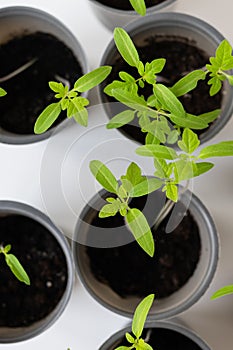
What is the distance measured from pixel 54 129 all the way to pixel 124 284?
0.31 meters

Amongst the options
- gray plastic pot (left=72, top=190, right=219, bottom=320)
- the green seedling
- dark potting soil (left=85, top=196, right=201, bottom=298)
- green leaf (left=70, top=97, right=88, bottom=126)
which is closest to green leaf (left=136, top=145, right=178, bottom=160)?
the green seedling

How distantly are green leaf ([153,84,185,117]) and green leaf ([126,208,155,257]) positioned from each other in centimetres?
14

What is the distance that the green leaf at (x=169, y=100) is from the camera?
0.88 m

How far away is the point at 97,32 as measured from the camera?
1.20m

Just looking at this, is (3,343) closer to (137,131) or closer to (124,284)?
(124,284)

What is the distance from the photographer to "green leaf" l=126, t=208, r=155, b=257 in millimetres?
883

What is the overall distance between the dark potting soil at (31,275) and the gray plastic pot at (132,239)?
7 centimetres

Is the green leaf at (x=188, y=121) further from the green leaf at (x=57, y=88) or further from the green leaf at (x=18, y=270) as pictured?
the green leaf at (x=18, y=270)

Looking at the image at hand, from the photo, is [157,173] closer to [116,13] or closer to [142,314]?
[142,314]

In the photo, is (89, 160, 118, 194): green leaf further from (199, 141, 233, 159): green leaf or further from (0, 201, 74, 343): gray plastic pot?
(0, 201, 74, 343): gray plastic pot

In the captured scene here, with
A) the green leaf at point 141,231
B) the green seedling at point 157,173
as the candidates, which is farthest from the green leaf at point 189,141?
the green leaf at point 141,231

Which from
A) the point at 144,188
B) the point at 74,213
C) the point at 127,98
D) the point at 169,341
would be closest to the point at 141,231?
→ the point at 144,188

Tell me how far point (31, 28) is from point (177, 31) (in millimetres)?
247

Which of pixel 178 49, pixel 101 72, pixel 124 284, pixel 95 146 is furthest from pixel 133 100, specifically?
pixel 124 284
